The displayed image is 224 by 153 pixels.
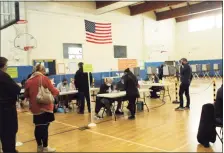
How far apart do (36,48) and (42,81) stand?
6.36 metres

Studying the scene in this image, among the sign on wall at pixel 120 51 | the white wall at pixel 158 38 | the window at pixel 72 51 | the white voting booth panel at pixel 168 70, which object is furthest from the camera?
the white wall at pixel 158 38

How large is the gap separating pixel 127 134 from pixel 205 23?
48.6 feet

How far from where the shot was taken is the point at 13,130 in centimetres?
310

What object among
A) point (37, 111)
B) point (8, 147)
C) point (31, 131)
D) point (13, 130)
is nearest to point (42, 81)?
point (37, 111)

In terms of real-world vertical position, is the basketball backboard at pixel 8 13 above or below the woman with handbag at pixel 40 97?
above

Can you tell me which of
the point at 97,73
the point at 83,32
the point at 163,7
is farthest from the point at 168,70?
the point at 83,32

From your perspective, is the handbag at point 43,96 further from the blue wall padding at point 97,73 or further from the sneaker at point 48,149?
the blue wall padding at point 97,73

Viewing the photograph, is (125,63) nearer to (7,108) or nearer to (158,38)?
(158,38)

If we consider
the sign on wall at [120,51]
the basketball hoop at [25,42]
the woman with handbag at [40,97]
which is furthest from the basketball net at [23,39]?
the woman with handbag at [40,97]

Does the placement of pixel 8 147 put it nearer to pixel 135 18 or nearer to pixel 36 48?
pixel 36 48

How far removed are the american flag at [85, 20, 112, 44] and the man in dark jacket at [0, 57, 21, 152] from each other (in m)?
7.60

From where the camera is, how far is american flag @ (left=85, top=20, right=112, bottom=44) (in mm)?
10511

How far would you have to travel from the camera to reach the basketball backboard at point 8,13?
5201mm

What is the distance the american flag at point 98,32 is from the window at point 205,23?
8.43m
